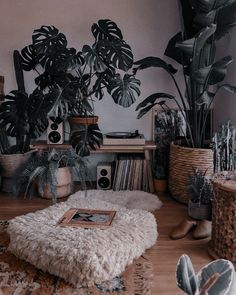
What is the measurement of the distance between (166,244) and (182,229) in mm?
170

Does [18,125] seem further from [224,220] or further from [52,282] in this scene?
[224,220]

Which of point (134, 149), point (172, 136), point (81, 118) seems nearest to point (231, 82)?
point (172, 136)

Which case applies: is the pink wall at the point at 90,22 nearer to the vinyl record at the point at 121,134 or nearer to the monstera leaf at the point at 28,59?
the monstera leaf at the point at 28,59

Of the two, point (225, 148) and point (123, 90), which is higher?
point (123, 90)

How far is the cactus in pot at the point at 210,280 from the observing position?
599 mm

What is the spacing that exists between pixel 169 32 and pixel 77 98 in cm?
113

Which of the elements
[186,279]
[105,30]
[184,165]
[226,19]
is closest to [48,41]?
[105,30]

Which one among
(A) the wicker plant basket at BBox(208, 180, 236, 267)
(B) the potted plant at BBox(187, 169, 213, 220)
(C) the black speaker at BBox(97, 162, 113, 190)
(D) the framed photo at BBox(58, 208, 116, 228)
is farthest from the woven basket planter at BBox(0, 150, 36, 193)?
(A) the wicker plant basket at BBox(208, 180, 236, 267)

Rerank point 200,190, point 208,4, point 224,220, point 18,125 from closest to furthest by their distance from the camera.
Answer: point 224,220
point 208,4
point 200,190
point 18,125

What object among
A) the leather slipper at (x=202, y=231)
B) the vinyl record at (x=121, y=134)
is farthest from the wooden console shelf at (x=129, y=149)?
the leather slipper at (x=202, y=231)

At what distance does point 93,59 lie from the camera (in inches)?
97.1

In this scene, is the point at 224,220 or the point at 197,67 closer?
the point at 224,220

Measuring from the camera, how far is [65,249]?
1.51m

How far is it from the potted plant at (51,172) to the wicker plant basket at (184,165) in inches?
28.9
